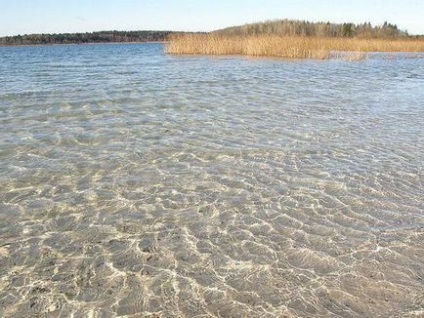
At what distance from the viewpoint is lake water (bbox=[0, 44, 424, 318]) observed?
3668 millimetres

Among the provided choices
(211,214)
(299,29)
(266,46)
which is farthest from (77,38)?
(211,214)

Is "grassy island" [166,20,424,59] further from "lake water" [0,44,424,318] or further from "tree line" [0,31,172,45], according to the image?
"tree line" [0,31,172,45]

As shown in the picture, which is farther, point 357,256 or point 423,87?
point 423,87

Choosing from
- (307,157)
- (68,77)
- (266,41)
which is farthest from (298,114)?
(266,41)

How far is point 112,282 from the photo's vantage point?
3.88 m

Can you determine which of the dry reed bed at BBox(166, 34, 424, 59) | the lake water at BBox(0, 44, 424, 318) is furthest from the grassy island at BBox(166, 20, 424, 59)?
the lake water at BBox(0, 44, 424, 318)

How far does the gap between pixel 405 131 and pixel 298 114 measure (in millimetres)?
2990

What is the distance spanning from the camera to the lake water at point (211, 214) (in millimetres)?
3668

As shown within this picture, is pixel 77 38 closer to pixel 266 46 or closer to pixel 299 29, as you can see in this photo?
pixel 299 29

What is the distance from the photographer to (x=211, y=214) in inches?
209

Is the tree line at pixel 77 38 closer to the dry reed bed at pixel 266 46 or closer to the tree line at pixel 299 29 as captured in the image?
the tree line at pixel 299 29

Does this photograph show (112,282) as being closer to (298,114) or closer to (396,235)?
Answer: (396,235)

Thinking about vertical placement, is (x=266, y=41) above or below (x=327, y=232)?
above

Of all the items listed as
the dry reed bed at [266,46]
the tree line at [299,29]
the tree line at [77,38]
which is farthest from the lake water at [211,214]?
the tree line at [77,38]
